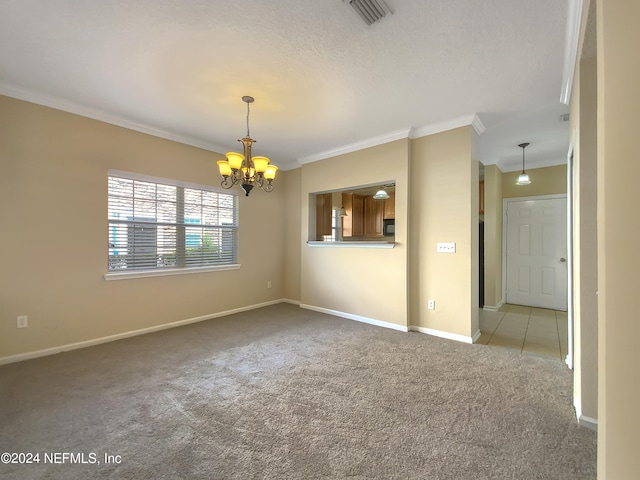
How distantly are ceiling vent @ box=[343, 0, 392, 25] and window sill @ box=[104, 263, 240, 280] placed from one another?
3.60 m

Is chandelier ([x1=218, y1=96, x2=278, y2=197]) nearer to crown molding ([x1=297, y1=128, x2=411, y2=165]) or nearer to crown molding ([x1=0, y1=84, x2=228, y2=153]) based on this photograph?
crown molding ([x1=0, y1=84, x2=228, y2=153])

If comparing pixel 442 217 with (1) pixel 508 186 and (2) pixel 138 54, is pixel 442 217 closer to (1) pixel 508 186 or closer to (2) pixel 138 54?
(1) pixel 508 186

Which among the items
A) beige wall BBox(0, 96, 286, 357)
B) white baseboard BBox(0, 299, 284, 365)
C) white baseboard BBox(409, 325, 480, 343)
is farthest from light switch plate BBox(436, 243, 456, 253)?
beige wall BBox(0, 96, 286, 357)

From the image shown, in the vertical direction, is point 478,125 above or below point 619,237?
above

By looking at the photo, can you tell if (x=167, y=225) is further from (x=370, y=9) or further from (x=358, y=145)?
(x=370, y=9)

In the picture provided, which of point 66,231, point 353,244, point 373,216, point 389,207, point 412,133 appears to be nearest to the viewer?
point 66,231

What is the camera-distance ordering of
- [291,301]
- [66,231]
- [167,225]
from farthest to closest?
[291,301], [167,225], [66,231]

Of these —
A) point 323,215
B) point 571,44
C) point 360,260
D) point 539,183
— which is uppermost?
point 571,44

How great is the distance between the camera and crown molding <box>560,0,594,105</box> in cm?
165

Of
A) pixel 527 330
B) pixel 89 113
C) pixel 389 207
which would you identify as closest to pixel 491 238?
pixel 527 330

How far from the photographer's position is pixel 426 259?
3662 millimetres

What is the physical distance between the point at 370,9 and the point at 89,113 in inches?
127

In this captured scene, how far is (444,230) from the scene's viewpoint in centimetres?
350

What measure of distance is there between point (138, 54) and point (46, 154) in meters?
1.69
